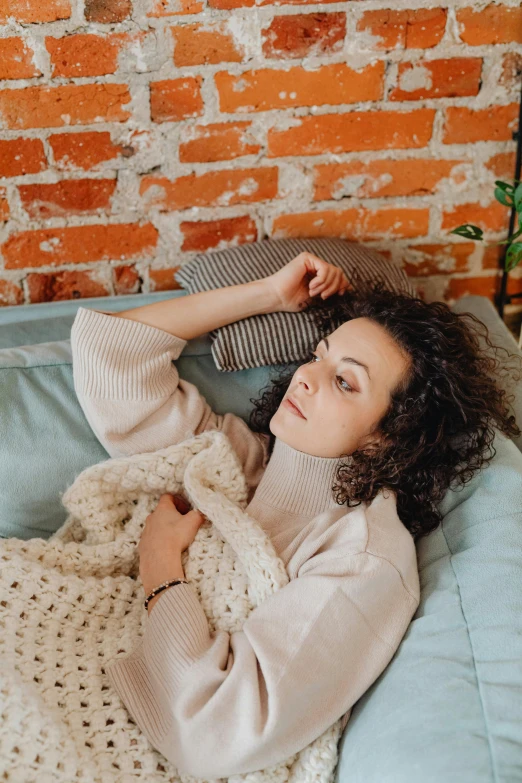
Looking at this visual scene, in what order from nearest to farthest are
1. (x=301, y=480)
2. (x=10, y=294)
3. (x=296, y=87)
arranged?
(x=301, y=480), (x=296, y=87), (x=10, y=294)

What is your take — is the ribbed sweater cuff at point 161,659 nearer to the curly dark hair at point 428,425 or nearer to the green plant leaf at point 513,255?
the curly dark hair at point 428,425

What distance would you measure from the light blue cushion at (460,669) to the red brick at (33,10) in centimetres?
115

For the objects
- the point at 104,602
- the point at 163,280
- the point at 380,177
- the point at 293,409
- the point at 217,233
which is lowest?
the point at 104,602

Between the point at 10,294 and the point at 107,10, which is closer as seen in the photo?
the point at 107,10

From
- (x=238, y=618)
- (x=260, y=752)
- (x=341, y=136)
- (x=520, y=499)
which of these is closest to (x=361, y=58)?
(x=341, y=136)

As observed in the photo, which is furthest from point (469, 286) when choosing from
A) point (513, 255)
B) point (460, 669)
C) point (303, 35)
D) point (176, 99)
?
point (460, 669)

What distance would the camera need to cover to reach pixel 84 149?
1442 millimetres

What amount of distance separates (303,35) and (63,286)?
0.74 metres

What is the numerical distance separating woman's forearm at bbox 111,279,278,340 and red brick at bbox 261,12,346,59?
1.58 feet

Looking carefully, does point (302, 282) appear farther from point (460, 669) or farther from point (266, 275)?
point (460, 669)

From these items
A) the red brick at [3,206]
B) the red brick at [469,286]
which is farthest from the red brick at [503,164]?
the red brick at [3,206]

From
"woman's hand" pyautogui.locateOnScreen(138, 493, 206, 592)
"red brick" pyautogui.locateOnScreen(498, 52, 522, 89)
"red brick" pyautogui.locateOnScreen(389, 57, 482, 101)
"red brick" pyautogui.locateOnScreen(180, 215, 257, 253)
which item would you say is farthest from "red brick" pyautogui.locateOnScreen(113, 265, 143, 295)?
"red brick" pyautogui.locateOnScreen(498, 52, 522, 89)

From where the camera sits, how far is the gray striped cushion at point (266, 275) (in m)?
1.36

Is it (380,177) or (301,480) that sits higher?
(380,177)
